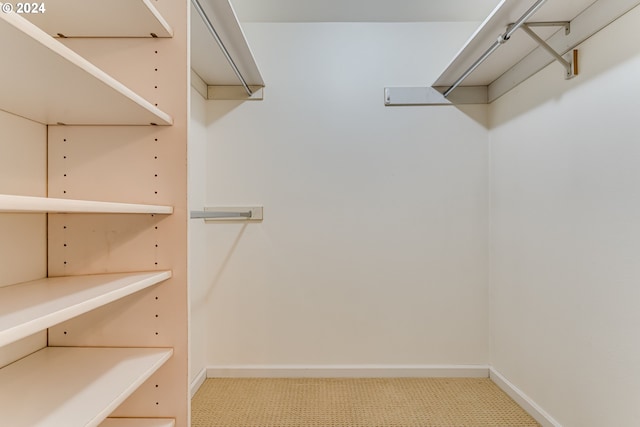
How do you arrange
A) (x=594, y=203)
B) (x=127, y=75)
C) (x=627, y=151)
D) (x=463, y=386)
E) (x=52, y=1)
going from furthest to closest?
(x=463, y=386) < (x=594, y=203) < (x=627, y=151) < (x=127, y=75) < (x=52, y=1)

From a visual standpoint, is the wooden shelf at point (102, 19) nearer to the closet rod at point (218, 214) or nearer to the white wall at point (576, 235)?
the closet rod at point (218, 214)

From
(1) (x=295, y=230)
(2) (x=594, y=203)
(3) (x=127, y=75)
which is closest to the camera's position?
(3) (x=127, y=75)

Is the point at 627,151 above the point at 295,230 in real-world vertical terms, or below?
above

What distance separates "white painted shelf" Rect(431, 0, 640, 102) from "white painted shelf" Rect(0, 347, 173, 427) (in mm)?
1721

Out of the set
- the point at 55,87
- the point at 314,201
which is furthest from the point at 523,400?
the point at 55,87

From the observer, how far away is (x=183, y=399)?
1.03 m

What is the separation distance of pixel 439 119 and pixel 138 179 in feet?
5.76

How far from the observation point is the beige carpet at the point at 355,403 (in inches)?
64.2

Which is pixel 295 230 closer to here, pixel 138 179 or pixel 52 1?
pixel 138 179

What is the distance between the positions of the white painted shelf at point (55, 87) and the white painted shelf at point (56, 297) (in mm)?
472

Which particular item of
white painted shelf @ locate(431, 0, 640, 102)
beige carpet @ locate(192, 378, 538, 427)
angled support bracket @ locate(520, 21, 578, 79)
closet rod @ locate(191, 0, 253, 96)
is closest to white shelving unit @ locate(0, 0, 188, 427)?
closet rod @ locate(191, 0, 253, 96)

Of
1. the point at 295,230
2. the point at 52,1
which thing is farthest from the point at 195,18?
the point at 295,230

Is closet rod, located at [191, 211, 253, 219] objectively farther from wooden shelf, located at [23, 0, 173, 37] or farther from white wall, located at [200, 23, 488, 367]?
wooden shelf, located at [23, 0, 173, 37]

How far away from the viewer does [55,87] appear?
0.78 metres
